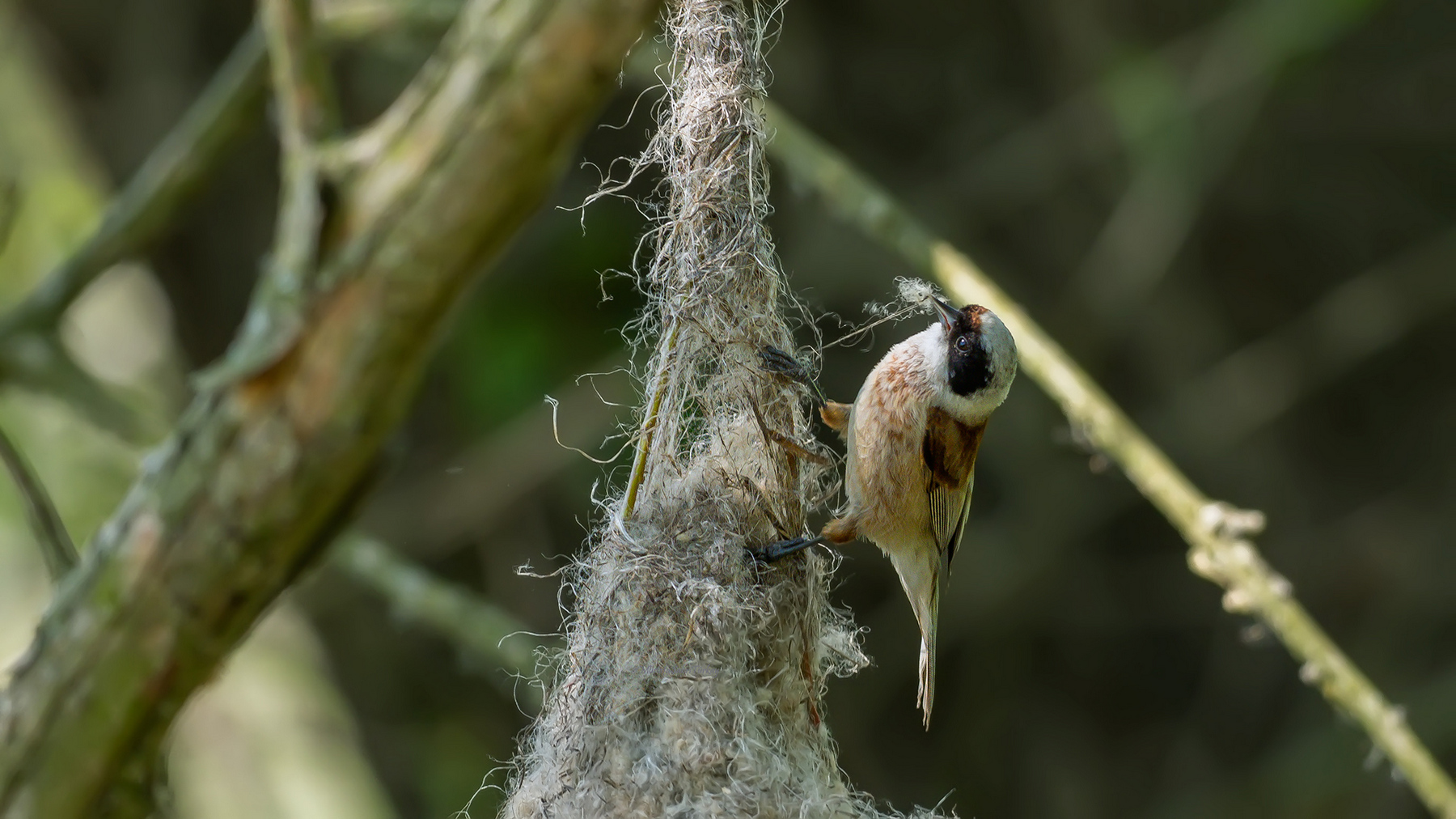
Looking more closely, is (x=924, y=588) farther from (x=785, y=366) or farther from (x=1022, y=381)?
(x=1022, y=381)

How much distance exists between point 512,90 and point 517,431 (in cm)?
246

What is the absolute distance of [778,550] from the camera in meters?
2.13

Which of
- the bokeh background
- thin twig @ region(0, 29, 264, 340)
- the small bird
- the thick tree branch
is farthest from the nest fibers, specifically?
the bokeh background

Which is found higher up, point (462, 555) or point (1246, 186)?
point (1246, 186)

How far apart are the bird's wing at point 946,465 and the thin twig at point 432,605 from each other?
1106mm

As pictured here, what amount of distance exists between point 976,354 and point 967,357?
0.03 metres

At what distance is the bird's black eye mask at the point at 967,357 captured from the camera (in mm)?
2734

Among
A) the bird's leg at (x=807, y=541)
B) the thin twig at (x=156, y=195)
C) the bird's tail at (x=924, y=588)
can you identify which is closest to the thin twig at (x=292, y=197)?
the thin twig at (x=156, y=195)

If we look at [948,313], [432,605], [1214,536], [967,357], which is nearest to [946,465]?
[967,357]

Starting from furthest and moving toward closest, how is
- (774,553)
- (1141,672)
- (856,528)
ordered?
1. (1141,672)
2. (856,528)
3. (774,553)

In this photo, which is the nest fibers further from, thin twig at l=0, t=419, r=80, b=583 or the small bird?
thin twig at l=0, t=419, r=80, b=583

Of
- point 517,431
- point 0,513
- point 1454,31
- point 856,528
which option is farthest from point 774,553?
point 1454,31

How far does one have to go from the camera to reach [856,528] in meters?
2.69

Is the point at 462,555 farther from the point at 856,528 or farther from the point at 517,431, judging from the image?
the point at 856,528
